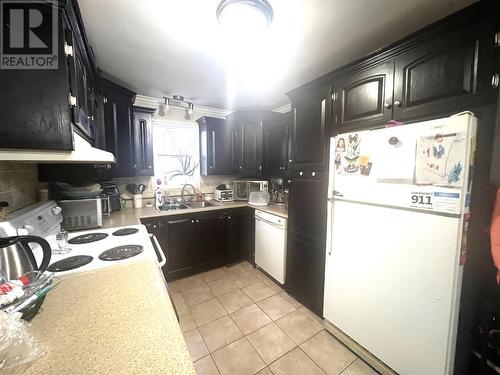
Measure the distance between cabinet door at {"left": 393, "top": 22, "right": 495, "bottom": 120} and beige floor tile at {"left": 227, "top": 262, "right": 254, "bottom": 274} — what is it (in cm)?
240

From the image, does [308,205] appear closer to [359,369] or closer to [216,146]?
[359,369]

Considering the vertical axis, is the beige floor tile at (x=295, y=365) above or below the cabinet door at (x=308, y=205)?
below

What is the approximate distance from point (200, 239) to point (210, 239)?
136 millimetres

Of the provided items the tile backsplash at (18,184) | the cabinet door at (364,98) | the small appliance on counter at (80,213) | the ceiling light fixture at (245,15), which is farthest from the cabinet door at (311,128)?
the tile backsplash at (18,184)

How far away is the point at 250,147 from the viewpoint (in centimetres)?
305

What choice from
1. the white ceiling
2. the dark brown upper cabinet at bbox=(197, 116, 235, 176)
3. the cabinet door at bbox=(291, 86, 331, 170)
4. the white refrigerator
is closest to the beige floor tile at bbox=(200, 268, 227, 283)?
the dark brown upper cabinet at bbox=(197, 116, 235, 176)

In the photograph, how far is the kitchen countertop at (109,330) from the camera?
1.61ft

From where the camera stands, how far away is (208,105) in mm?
3033

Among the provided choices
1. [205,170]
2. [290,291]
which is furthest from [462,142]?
[205,170]

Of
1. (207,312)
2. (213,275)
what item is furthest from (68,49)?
(213,275)

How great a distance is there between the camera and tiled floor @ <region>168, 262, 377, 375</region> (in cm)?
141

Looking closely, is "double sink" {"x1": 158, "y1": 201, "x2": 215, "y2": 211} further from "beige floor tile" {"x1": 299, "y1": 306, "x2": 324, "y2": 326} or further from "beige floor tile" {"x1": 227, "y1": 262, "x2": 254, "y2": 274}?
"beige floor tile" {"x1": 299, "y1": 306, "x2": 324, "y2": 326}

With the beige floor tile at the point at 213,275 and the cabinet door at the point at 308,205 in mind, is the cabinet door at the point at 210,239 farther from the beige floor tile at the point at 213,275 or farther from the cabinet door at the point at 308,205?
the cabinet door at the point at 308,205

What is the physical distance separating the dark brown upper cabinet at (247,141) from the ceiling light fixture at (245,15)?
172 cm
